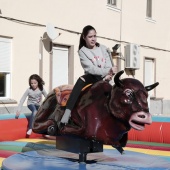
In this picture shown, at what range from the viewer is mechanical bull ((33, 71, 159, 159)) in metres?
4.79

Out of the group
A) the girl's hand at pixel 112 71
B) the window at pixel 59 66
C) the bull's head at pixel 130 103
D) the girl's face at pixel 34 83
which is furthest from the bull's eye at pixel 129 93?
the window at pixel 59 66

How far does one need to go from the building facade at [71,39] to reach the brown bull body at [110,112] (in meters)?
5.37

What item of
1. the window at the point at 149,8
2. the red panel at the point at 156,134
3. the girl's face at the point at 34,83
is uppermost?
the window at the point at 149,8

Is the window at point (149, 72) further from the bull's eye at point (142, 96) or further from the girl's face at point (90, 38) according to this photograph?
the bull's eye at point (142, 96)

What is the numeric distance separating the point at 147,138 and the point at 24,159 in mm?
3589

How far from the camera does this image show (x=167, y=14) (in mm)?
17953

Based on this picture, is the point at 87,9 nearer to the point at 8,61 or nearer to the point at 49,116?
the point at 8,61

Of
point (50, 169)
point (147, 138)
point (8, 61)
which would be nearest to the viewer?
point (50, 169)

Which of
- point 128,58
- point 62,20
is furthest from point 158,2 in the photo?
point 62,20

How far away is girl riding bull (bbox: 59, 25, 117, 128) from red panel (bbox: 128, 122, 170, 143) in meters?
3.50

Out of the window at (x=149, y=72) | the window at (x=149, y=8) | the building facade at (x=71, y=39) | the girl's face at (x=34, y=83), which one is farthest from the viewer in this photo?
the window at (x=149, y=8)

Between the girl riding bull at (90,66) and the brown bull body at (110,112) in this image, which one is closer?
the brown bull body at (110,112)

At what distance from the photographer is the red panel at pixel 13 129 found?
843 cm

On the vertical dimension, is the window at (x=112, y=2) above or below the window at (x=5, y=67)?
above
